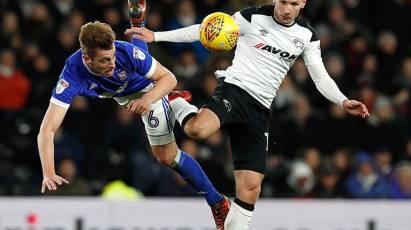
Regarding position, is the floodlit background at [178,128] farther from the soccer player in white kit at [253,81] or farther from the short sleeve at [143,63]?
the short sleeve at [143,63]

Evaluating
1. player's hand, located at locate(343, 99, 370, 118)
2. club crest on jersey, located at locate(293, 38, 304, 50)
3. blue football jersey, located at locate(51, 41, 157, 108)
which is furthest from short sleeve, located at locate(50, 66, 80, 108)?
player's hand, located at locate(343, 99, 370, 118)

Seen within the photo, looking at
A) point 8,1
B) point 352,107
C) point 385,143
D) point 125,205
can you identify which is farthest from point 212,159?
point 352,107

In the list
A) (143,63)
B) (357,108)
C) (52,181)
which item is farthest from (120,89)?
(357,108)

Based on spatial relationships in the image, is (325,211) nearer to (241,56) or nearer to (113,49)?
(241,56)

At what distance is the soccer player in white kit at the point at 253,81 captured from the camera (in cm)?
916

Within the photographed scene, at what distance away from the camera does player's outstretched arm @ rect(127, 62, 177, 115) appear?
8.16 m

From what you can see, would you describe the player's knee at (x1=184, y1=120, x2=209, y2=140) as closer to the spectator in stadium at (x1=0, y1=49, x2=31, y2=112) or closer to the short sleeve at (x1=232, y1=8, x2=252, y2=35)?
the short sleeve at (x1=232, y1=8, x2=252, y2=35)

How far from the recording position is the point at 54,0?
15.0 metres

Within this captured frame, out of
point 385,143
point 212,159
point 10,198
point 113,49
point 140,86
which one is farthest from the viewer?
point 385,143

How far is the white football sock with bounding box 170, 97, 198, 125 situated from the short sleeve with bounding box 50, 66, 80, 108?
0.93 meters

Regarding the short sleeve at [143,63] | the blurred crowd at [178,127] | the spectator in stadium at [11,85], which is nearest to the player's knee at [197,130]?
the short sleeve at [143,63]

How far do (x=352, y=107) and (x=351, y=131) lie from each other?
17.9ft

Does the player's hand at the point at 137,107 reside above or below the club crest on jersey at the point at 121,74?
above

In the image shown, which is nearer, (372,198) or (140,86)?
(140,86)
